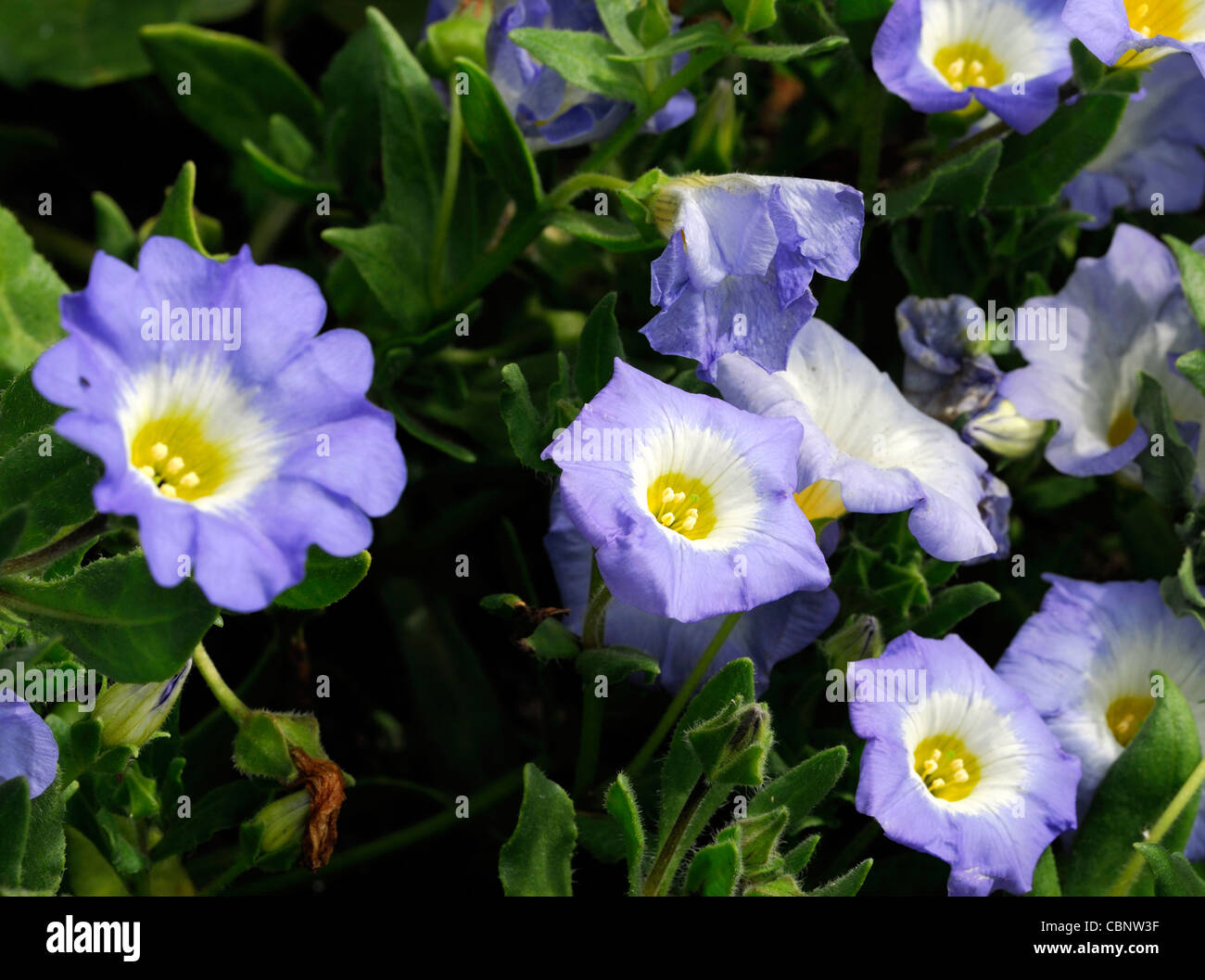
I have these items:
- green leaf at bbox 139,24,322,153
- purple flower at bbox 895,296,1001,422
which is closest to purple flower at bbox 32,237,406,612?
purple flower at bbox 895,296,1001,422

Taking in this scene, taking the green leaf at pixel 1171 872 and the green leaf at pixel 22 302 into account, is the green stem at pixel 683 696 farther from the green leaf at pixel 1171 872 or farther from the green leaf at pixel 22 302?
the green leaf at pixel 22 302

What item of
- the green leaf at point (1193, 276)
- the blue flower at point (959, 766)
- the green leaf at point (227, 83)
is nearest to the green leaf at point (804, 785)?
the blue flower at point (959, 766)

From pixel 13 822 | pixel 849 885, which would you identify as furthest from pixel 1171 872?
pixel 13 822

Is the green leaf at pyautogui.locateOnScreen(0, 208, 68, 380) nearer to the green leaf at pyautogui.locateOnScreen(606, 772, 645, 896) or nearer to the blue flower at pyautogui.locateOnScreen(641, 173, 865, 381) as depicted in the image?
the blue flower at pyautogui.locateOnScreen(641, 173, 865, 381)

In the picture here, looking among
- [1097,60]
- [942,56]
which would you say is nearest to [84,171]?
[942,56]

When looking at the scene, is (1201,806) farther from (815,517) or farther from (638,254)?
(638,254)

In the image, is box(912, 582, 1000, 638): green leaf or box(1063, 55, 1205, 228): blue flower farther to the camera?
box(1063, 55, 1205, 228): blue flower
